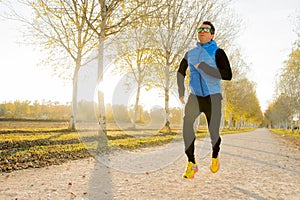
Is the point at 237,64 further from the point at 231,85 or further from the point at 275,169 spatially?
the point at 275,169

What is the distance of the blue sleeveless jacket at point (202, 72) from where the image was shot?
3909mm

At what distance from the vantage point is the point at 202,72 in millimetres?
3928

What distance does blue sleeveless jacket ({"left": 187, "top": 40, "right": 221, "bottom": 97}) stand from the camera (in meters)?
3.91

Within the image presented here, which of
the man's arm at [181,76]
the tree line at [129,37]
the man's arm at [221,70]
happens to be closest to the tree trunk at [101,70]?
the tree line at [129,37]

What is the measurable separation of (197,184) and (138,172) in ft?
6.61

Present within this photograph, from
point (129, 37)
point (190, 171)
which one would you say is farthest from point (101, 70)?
point (190, 171)

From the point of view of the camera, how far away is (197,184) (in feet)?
20.4

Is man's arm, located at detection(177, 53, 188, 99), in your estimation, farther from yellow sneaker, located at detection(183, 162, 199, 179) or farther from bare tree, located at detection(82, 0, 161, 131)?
bare tree, located at detection(82, 0, 161, 131)

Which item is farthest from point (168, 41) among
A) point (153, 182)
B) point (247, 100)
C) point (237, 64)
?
point (247, 100)

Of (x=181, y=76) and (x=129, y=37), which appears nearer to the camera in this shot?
(x=181, y=76)

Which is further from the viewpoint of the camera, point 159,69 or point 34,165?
point 159,69

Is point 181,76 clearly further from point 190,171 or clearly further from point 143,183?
point 143,183

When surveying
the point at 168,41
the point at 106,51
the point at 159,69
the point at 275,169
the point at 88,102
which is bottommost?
the point at 275,169

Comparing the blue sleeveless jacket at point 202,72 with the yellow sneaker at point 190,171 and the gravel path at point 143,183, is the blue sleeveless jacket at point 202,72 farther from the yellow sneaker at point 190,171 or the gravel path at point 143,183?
the gravel path at point 143,183
